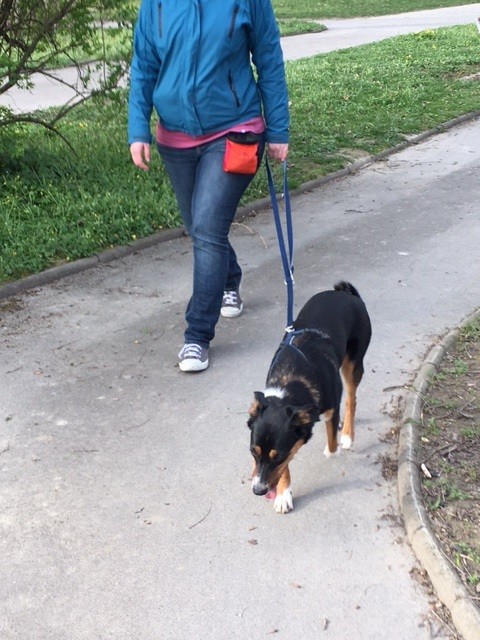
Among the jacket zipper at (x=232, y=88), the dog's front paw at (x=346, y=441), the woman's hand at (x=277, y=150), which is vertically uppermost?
the jacket zipper at (x=232, y=88)

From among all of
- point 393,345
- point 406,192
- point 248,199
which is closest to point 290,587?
point 393,345

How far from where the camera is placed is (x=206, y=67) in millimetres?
4816

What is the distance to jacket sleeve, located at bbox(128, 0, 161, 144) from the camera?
499 cm

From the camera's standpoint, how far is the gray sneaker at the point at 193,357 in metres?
5.36

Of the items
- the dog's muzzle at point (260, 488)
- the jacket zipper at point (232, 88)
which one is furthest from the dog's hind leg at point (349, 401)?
the jacket zipper at point (232, 88)

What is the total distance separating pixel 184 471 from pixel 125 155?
6024 millimetres

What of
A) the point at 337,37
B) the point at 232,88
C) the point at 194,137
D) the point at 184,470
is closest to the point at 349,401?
the point at 184,470

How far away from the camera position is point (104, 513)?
13.2 feet

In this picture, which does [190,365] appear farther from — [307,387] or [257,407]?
[257,407]

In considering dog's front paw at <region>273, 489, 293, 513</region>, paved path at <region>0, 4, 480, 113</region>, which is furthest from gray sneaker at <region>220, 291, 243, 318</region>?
paved path at <region>0, 4, 480, 113</region>

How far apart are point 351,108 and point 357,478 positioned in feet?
32.4

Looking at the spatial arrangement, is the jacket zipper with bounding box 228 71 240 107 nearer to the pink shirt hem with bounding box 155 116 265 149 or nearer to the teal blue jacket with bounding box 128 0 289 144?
the teal blue jacket with bounding box 128 0 289 144

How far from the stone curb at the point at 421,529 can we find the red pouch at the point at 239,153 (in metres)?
1.66

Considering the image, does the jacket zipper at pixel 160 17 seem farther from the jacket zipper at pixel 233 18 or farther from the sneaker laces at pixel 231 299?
the sneaker laces at pixel 231 299
